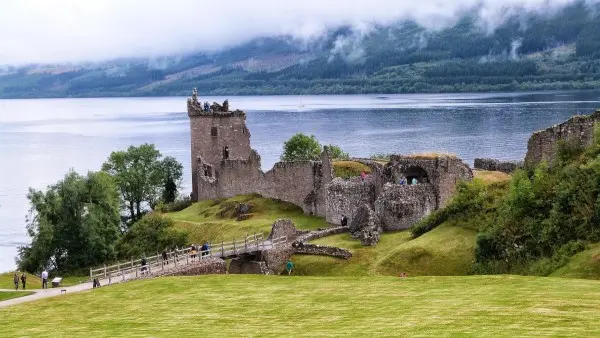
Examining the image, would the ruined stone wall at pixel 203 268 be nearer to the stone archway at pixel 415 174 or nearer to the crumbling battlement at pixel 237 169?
the stone archway at pixel 415 174

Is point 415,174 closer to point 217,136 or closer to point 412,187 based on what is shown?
point 412,187

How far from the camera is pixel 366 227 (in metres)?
51.7

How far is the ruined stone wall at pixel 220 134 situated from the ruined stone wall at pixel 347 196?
88.1 feet

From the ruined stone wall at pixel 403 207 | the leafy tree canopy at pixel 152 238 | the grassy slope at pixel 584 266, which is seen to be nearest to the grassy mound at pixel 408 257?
the ruined stone wall at pixel 403 207

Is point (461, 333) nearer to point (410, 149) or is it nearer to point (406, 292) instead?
point (406, 292)

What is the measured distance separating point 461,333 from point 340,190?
38837 mm

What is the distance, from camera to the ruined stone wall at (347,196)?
60000 mm

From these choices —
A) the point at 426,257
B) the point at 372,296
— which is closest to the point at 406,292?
the point at 372,296

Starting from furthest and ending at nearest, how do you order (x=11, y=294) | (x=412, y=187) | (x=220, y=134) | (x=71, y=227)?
(x=220, y=134) < (x=71, y=227) < (x=412, y=187) < (x=11, y=294)

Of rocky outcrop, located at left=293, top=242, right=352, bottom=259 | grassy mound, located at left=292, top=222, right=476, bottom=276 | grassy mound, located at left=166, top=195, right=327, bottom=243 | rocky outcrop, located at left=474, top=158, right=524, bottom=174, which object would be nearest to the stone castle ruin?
grassy mound, located at left=166, top=195, right=327, bottom=243

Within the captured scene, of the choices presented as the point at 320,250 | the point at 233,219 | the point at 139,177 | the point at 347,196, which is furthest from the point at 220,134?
the point at 320,250

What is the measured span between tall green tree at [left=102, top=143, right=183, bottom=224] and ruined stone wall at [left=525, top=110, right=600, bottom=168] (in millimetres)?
61786

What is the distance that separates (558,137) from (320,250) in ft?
49.5

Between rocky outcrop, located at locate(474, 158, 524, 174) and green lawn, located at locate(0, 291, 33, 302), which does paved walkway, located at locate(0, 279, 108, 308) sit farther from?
rocky outcrop, located at locate(474, 158, 524, 174)
